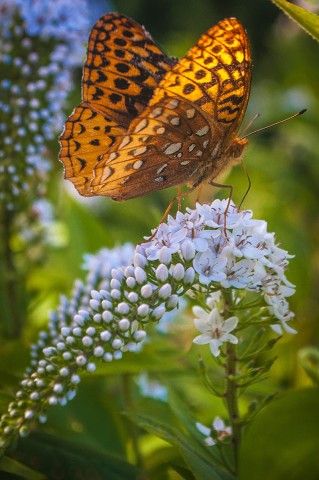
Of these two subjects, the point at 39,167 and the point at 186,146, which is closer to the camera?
the point at 186,146

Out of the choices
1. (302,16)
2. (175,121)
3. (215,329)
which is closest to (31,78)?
(175,121)

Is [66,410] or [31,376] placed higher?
[31,376]

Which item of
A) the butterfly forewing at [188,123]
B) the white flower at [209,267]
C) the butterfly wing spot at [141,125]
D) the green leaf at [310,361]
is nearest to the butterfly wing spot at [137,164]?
the butterfly forewing at [188,123]

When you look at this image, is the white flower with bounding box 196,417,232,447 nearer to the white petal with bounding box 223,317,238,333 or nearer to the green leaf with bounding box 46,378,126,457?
the white petal with bounding box 223,317,238,333

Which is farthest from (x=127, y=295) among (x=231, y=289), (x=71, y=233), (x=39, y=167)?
(x=71, y=233)

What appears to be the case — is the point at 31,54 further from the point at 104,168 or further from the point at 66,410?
the point at 66,410

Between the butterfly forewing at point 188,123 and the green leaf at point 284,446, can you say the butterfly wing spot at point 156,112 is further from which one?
the green leaf at point 284,446

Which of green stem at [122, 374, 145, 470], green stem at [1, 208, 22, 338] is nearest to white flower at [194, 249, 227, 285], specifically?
green stem at [122, 374, 145, 470]
